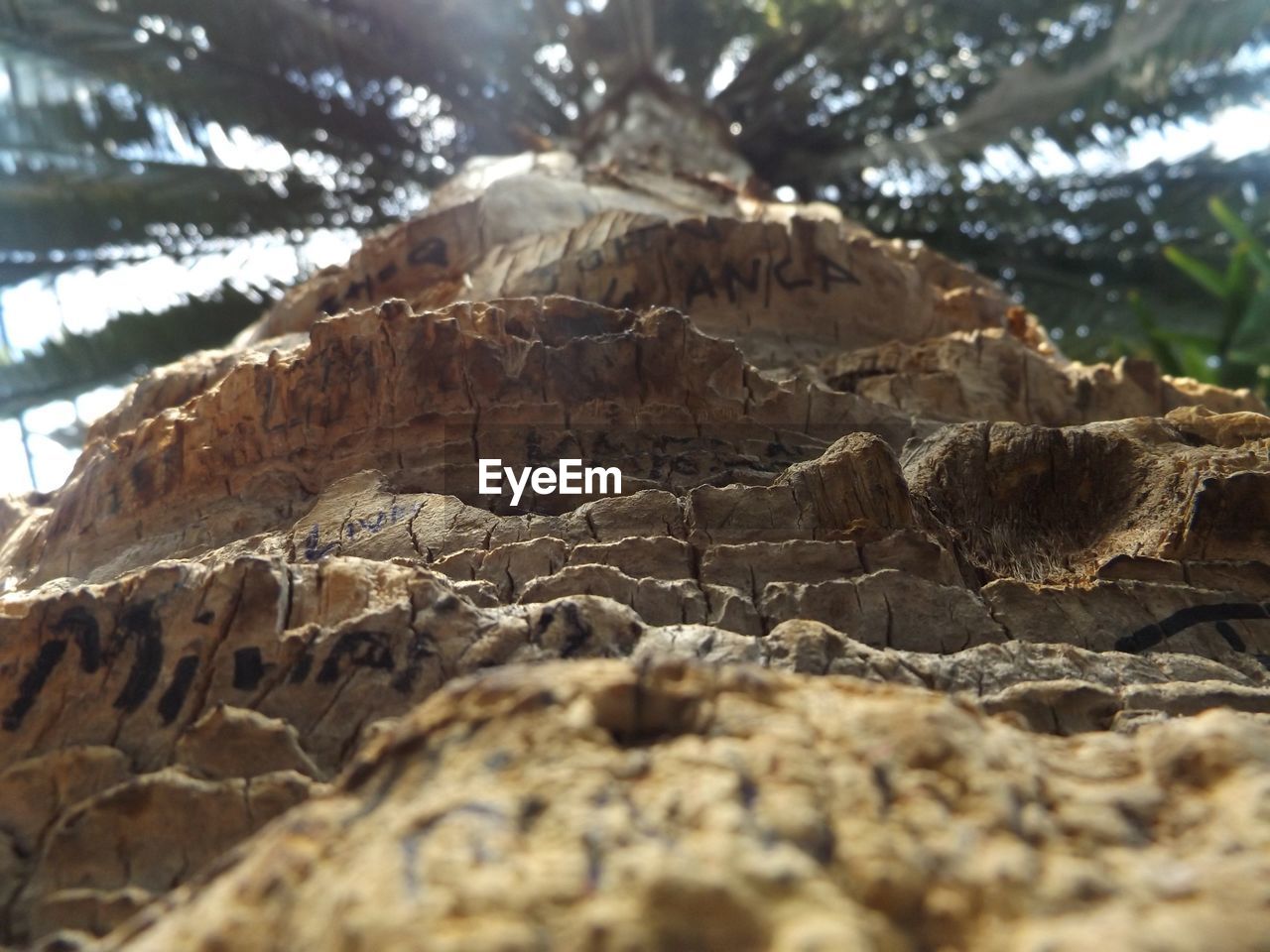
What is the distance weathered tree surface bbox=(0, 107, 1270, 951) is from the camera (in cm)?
96

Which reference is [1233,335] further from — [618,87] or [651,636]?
[651,636]

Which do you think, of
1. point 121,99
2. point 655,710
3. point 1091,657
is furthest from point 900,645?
point 121,99

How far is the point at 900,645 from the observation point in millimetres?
1725

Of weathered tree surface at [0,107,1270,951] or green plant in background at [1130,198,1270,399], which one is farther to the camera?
green plant in background at [1130,198,1270,399]

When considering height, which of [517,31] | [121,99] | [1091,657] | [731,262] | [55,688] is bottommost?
[1091,657]

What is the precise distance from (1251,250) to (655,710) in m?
5.48

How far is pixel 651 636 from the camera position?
1616mm

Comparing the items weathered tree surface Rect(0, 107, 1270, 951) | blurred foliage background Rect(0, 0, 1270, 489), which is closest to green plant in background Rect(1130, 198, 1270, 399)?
blurred foliage background Rect(0, 0, 1270, 489)

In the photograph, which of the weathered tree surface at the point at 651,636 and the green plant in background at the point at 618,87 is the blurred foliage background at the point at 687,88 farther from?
the weathered tree surface at the point at 651,636

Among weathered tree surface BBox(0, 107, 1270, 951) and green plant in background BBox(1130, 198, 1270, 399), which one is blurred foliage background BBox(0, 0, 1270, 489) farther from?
weathered tree surface BBox(0, 107, 1270, 951)

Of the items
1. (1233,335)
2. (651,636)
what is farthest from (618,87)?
(651,636)

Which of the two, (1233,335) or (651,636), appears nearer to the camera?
(651,636)

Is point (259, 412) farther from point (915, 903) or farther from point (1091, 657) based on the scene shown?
point (915, 903)

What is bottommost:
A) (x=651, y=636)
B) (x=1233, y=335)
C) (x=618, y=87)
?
(x=651, y=636)
